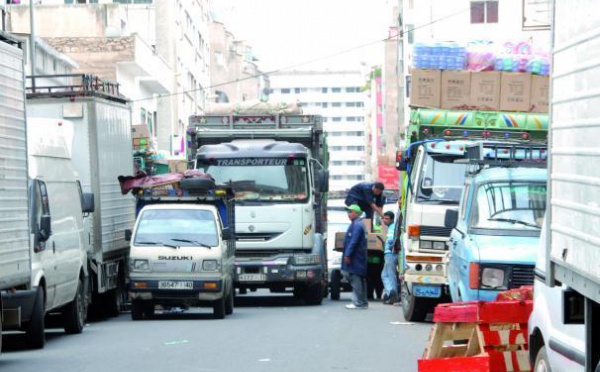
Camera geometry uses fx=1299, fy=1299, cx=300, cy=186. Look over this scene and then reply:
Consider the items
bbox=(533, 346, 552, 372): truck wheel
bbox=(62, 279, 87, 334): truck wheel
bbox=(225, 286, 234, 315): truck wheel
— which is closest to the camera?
bbox=(533, 346, 552, 372): truck wheel

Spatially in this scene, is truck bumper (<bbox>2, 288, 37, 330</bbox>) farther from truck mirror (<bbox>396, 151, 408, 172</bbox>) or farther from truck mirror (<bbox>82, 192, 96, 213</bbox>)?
truck mirror (<bbox>396, 151, 408, 172</bbox>)

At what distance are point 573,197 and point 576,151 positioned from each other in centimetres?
27

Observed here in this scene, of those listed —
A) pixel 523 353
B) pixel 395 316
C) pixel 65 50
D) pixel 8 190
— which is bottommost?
pixel 395 316

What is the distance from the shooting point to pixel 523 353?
10.1 m

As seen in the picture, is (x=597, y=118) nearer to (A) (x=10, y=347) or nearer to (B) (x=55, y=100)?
(A) (x=10, y=347)

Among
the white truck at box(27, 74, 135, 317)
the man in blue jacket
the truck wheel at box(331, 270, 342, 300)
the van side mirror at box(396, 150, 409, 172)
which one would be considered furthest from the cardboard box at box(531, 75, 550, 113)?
the truck wheel at box(331, 270, 342, 300)

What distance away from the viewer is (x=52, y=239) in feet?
54.6

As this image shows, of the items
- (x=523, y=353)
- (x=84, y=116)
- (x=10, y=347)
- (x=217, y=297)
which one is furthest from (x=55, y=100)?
(x=523, y=353)

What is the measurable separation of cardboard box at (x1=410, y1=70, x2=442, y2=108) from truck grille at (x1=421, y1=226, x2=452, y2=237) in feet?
9.76

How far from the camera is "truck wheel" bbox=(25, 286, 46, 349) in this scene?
1506 centimetres

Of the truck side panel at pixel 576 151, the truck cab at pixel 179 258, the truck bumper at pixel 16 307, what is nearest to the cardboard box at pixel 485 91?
the truck cab at pixel 179 258

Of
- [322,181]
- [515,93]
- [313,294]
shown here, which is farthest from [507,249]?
[313,294]

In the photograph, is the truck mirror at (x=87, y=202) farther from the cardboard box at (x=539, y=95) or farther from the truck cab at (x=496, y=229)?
the cardboard box at (x=539, y=95)

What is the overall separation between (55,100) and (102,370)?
856cm
